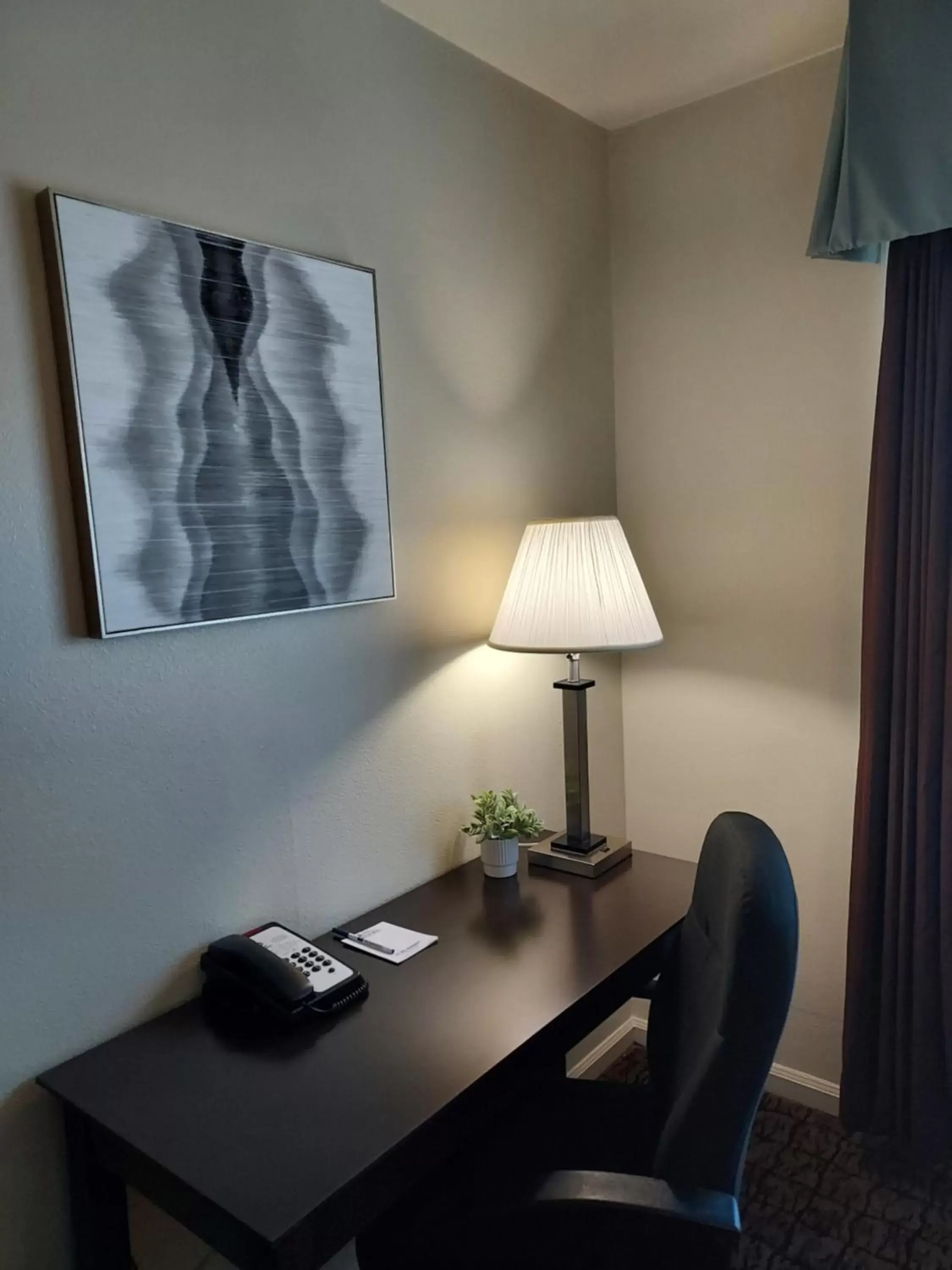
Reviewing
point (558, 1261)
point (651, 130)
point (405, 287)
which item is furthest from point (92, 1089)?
point (651, 130)

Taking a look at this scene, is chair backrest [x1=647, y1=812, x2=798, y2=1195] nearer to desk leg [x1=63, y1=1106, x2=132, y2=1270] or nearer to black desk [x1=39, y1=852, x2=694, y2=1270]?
black desk [x1=39, y1=852, x2=694, y2=1270]

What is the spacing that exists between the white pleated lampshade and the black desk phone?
2.38 ft

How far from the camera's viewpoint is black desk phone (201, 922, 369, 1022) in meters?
1.37

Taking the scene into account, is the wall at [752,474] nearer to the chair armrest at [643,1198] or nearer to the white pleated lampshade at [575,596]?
the white pleated lampshade at [575,596]

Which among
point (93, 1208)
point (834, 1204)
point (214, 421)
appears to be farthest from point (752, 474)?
point (93, 1208)

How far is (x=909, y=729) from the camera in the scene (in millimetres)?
1962

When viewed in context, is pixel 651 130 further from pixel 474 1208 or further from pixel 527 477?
pixel 474 1208

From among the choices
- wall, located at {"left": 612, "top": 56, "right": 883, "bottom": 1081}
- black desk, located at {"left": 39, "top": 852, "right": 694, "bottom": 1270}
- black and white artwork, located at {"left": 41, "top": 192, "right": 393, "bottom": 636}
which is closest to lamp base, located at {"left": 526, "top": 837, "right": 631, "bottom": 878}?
black desk, located at {"left": 39, "top": 852, "right": 694, "bottom": 1270}

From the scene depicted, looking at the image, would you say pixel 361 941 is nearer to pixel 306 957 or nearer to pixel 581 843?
pixel 306 957

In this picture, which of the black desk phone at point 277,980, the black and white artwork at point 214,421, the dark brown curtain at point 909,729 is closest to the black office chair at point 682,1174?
the black desk phone at point 277,980

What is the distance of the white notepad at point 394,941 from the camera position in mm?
1580

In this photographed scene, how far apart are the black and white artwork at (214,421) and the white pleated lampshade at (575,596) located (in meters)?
0.30

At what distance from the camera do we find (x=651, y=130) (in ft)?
7.63

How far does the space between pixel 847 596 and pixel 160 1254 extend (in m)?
1.93
